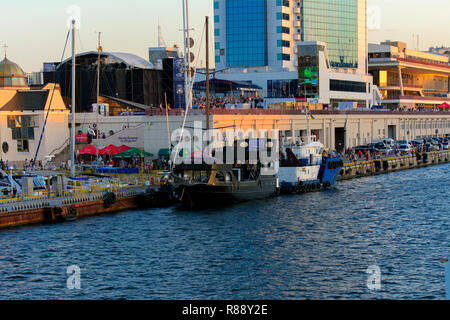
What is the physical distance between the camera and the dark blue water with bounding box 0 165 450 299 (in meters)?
31.8

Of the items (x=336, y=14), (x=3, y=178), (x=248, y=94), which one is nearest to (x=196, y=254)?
(x=3, y=178)

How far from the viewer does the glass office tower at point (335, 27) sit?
418 feet

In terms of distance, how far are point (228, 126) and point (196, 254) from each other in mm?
41744

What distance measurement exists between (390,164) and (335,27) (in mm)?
42930

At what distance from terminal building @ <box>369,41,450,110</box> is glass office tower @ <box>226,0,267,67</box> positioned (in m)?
47.4

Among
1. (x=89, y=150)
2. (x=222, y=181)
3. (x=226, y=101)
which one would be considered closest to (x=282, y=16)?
(x=226, y=101)

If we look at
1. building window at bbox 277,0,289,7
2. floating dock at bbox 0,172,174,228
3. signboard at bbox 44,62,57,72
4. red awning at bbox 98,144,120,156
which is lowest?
floating dock at bbox 0,172,174,228

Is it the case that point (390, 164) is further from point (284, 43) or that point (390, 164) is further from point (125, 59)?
point (125, 59)

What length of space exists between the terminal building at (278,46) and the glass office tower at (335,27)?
181 millimetres

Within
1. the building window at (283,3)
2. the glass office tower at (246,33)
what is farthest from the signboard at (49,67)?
the building window at (283,3)

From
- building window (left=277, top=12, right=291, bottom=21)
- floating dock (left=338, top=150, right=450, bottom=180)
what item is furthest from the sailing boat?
building window (left=277, top=12, right=291, bottom=21)

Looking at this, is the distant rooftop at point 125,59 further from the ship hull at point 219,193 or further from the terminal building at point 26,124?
the ship hull at point 219,193

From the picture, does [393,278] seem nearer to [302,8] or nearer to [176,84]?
[176,84]

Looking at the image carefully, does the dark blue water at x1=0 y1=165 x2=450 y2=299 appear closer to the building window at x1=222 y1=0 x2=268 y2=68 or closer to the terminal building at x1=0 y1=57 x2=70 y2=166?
the terminal building at x1=0 y1=57 x2=70 y2=166
